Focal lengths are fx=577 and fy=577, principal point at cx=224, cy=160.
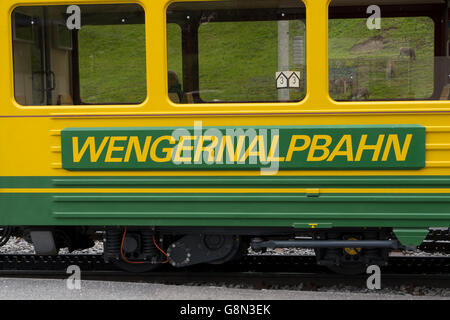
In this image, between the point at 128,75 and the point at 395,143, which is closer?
the point at 395,143

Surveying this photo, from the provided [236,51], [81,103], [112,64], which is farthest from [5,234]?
[236,51]

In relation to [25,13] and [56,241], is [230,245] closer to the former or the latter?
[56,241]

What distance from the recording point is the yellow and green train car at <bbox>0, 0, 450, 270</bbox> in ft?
14.9

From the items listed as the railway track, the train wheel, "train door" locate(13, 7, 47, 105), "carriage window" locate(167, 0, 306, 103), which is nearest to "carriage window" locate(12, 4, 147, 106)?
"train door" locate(13, 7, 47, 105)

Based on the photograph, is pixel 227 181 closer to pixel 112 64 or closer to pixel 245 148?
pixel 245 148

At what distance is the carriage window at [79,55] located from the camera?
4773 mm

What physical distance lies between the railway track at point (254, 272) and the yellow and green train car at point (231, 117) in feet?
1.93

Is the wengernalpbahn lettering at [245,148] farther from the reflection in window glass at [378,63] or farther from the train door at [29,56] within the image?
the train door at [29,56]

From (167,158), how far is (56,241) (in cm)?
137

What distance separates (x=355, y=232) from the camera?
495cm

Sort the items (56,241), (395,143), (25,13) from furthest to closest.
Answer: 1. (56,241)
2. (25,13)
3. (395,143)

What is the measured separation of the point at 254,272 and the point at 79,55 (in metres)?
2.56

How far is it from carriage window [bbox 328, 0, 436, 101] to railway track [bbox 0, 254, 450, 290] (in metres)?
1.73

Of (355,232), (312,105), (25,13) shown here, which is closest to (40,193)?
(25,13)
